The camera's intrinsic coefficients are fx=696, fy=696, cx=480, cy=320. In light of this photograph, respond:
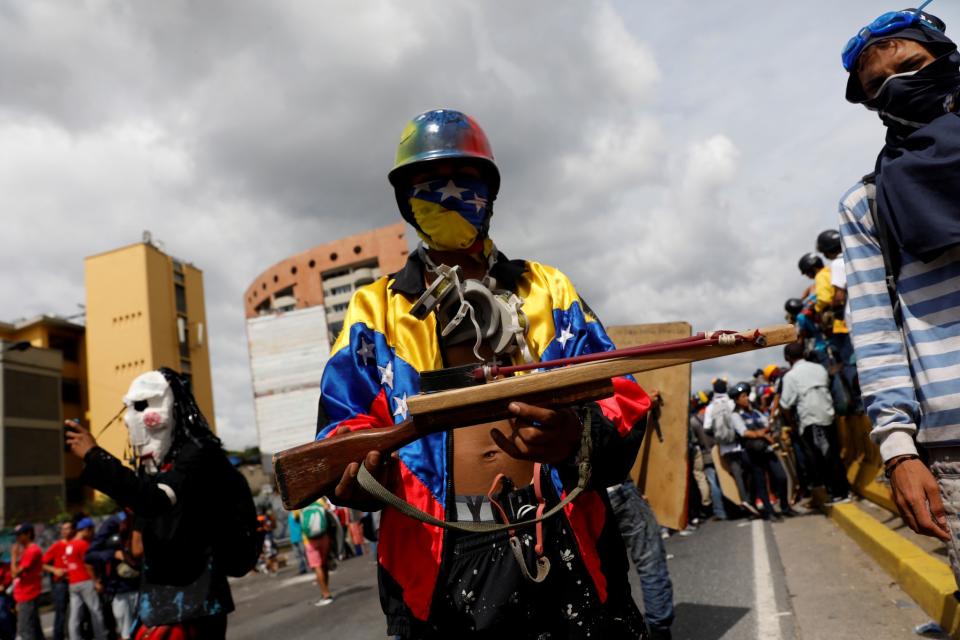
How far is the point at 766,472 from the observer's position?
9172 mm

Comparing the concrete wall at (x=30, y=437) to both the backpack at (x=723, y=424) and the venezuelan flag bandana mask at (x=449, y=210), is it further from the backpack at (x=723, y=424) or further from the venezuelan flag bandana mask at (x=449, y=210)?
the venezuelan flag bandana mask at (x=449, y=210)

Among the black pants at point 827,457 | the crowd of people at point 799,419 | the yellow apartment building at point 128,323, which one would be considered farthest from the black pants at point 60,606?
the yellow apartment building at point 128,323

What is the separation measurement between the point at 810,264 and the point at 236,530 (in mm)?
6956

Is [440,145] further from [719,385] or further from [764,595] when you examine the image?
[719,385]

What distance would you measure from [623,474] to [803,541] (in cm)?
612

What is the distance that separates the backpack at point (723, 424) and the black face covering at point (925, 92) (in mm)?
7485

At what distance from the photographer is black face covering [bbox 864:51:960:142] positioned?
2.08 meters

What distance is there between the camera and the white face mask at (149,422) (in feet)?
12.2

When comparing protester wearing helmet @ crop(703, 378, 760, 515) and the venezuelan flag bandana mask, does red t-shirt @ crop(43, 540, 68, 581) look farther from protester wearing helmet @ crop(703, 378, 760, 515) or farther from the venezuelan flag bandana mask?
the venezuelan flag bandana mask

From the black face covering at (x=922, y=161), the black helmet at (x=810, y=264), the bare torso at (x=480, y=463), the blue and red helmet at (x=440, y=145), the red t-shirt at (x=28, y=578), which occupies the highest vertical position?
the black helmet at (x=810, y=264)

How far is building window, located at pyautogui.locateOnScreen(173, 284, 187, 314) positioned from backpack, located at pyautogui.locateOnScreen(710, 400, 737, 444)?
183 ft

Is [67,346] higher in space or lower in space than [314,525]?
higher

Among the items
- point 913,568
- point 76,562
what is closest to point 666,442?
point 913,568

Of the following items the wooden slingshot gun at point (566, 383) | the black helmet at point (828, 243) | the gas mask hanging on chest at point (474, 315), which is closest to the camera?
the wooden slingshot gun at point (566, 383)
